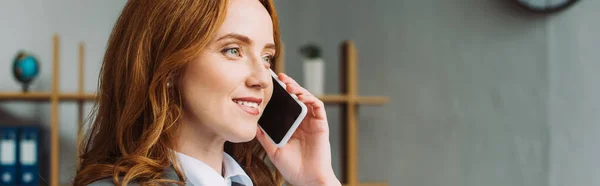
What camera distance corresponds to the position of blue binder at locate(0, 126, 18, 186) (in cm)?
328

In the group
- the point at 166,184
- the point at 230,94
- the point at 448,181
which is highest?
the point at 230,94

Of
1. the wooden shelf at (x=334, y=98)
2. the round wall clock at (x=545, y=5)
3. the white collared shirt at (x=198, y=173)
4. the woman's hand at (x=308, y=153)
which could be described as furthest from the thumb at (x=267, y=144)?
the wooden shelf at (x=334, y=98)

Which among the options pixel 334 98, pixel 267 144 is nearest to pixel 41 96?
pixel 334 98

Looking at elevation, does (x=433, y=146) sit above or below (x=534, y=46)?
below

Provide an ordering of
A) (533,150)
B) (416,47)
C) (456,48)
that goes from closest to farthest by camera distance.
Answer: (533,150) < (456,48) < (416,47)

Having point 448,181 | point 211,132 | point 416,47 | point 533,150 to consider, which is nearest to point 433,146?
point 448,181

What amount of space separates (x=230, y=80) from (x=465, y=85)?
2.31 metres

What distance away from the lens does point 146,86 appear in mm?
965

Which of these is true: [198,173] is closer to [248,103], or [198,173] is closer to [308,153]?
[248,103]

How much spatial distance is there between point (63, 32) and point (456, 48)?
78.3 inches

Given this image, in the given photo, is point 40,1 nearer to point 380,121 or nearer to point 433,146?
point 380,121

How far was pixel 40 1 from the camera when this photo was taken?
381 centimetres

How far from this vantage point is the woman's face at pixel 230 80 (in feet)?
3.17

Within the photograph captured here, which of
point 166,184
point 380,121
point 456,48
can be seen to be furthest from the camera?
point 380,121
